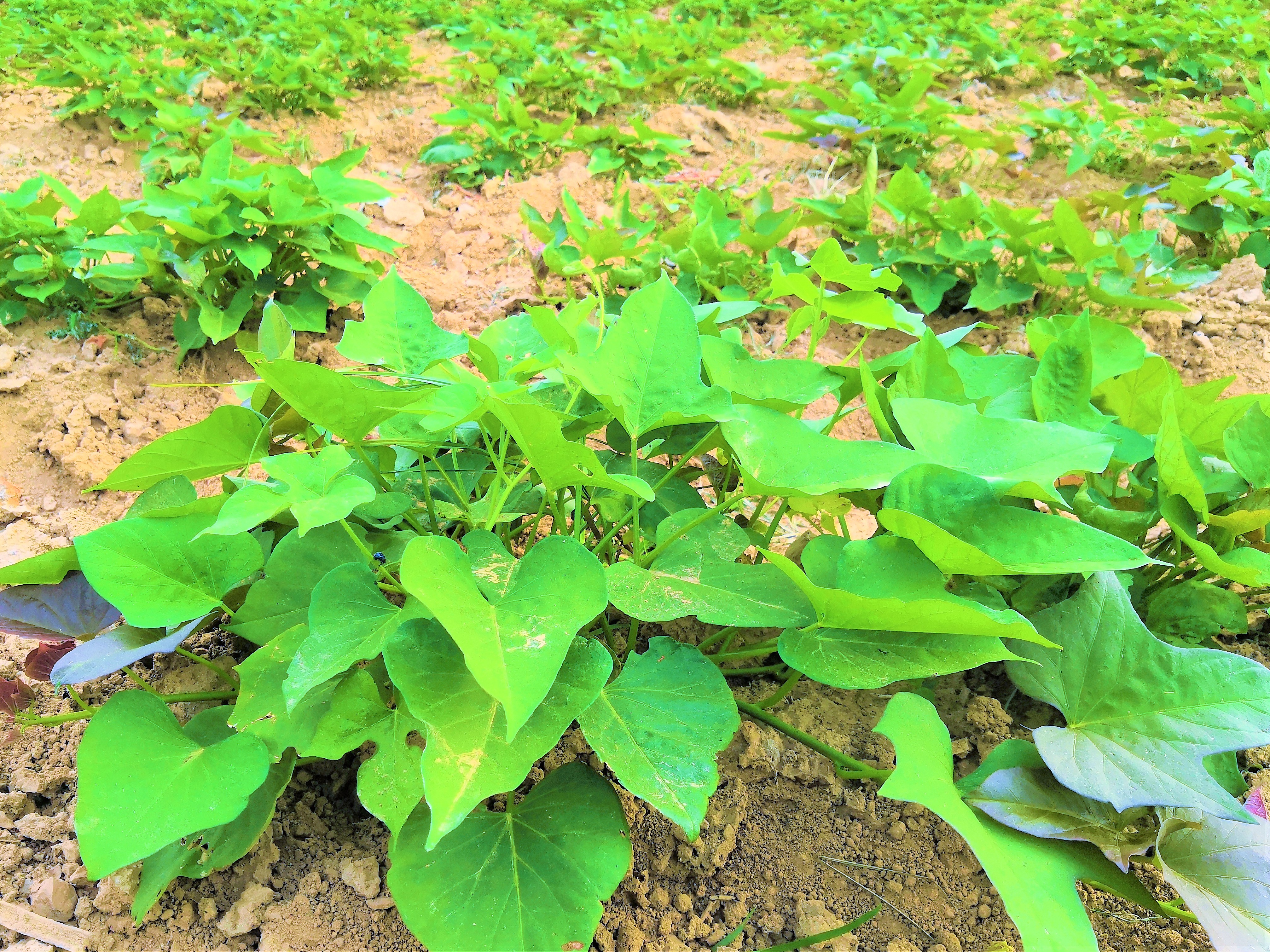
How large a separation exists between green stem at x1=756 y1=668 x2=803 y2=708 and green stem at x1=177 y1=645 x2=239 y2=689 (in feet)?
2.51

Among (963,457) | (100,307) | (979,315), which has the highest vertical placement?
(963,457)

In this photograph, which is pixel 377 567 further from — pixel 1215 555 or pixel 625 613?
pixel 1215 555

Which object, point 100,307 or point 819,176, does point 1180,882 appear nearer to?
point 100,307

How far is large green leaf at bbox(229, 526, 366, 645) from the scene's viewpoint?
1.06 m

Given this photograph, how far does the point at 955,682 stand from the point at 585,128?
279 cm

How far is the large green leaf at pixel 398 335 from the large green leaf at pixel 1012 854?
82 centimetres

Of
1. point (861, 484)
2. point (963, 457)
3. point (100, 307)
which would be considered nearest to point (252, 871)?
point (861, 484)

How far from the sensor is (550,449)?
3.05 feet

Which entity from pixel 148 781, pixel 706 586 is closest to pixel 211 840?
pixel 148 781

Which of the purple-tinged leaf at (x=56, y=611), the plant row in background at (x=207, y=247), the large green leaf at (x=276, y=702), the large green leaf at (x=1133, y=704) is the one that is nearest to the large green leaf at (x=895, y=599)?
the large green leaf at (x=1133, y=704)

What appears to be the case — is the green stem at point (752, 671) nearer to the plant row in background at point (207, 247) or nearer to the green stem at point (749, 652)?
the green stem at point (749, 652)

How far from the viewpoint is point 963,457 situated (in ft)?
3.42

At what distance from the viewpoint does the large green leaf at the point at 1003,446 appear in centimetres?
98

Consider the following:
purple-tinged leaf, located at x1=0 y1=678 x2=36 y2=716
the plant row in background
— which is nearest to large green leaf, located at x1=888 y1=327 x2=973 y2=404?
purple-tinged leaf, located at x1=0 y1=678 x2=36 y2=716
